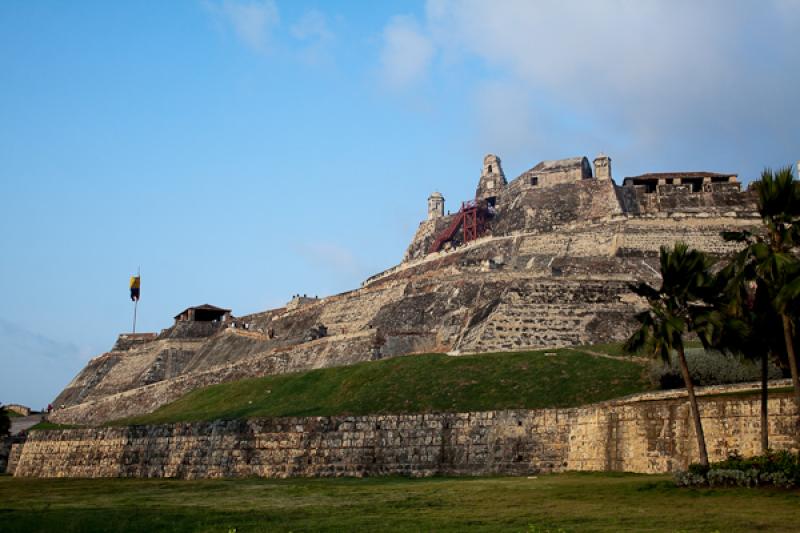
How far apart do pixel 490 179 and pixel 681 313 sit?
72171 mm

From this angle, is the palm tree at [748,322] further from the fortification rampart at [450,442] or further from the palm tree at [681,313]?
the fortification rampart at [450,442]

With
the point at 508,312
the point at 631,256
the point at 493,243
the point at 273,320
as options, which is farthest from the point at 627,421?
the point at 273,320

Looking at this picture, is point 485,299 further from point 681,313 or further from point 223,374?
point 681,313

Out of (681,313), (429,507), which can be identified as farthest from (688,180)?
(429,507)

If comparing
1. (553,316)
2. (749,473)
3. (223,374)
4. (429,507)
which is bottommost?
(429,507)

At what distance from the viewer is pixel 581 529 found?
17.2 meters

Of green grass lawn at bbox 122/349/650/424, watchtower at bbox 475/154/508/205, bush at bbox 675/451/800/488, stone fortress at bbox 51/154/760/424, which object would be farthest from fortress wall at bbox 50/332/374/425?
watchtower at bbox 475/154/508/205

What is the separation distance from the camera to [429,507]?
859 inches

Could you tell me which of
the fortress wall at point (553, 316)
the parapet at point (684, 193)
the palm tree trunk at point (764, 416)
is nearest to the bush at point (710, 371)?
the palm tree trunk at point (764, 416)

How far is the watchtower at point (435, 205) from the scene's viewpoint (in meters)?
99.2

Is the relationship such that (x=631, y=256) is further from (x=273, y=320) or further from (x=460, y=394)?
(x=273, y=320)

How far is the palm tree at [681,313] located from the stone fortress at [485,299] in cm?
1985

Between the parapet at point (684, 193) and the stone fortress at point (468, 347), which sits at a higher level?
the parapet at point (684, 193)

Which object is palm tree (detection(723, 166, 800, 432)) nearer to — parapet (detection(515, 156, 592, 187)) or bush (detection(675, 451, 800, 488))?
bush (detection(675, 451, 800, 488))
